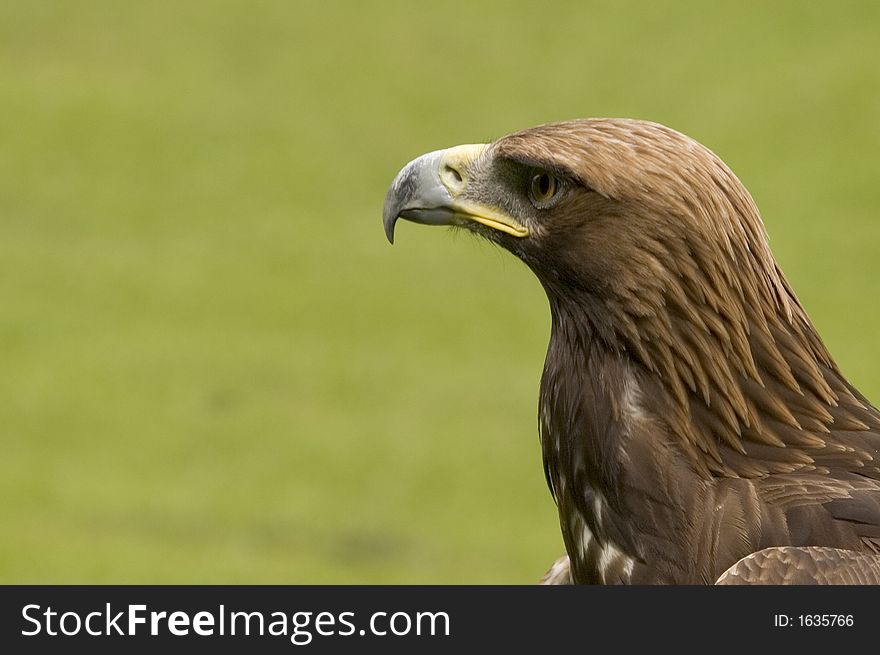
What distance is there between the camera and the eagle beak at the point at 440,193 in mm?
3416

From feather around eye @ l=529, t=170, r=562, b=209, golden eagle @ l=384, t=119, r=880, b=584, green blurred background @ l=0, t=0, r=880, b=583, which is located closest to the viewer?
golden eagle @ l=384, t=119, r=880, b=584

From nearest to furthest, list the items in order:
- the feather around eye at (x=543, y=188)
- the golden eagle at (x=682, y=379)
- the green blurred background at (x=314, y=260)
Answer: the golden eagle at (x=682, y=379) < the feather around eye at (x=543, y=188) < the green blurred background at (x=314, y=260)

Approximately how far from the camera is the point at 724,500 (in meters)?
3.14

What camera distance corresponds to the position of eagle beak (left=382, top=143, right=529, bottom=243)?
342cm

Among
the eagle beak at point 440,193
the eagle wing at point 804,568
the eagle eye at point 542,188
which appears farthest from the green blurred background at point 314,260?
the eagle wing at point 804,568

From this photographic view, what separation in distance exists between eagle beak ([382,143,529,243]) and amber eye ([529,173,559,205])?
0.11 m

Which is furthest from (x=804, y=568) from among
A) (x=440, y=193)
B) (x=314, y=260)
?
(x=314, y=260)

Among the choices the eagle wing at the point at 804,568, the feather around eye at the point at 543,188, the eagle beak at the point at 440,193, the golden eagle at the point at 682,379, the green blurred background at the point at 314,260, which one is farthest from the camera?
the green blurred background at the point at 314,260

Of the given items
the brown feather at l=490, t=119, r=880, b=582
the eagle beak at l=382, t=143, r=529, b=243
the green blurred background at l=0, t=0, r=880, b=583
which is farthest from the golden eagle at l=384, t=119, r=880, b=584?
the green blurred background at l=0, t=0, r=880, b=583

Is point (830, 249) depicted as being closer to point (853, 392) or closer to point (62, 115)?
point (62, 115)

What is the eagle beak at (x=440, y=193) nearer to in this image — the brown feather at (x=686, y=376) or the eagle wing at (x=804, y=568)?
the brown feather at (x=686, y=376)

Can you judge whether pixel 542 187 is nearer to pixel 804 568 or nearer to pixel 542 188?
pixel 542 188

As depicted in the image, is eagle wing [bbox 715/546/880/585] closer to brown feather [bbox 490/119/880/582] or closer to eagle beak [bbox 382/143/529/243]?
brown feather [bbox 490/119/880/582]

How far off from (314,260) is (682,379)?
1139cm
